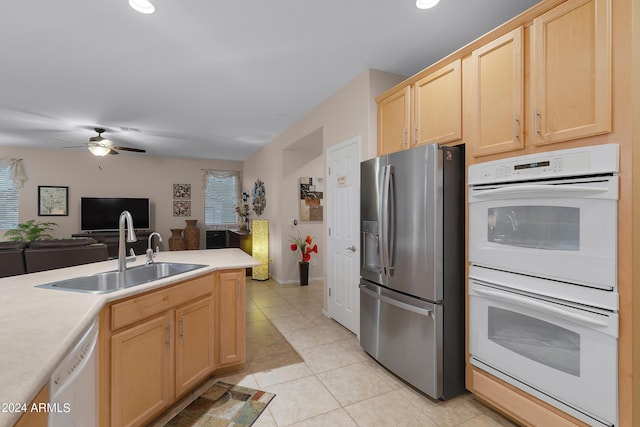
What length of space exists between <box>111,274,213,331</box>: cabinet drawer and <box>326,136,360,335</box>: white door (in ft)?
4.92

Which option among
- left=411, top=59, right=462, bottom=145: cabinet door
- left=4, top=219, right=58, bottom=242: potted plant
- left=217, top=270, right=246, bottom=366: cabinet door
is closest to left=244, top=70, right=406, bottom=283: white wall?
left=411, top=59, right=462, bottom=145: cabinet door

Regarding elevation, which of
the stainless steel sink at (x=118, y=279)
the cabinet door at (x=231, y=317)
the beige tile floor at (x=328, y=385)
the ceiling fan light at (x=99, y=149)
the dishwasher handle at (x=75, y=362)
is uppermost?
the ceiling fan light at (x=99, y=149)

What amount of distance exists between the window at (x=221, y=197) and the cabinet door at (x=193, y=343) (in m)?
5.78

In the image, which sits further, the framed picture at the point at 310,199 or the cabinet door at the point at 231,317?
the framed picture at the point at 310,199

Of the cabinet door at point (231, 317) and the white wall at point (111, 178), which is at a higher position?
the white wall at point (111, 178)

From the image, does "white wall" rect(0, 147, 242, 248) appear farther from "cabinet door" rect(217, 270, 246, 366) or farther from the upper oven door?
the upper oven door

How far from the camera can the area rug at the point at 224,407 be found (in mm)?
1790

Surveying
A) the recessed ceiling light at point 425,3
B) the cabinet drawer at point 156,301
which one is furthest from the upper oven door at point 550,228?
the cabinet drawer at point 156,301

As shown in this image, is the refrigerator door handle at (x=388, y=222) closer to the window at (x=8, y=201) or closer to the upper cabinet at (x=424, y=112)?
the upper cabinet at (x=424, y=112)

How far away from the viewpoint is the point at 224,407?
1926mm

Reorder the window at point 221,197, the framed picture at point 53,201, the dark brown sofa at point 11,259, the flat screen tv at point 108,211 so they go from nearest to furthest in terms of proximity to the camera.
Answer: the dark brown sofa at point 11,259 < the framed picture at point 53,201 < the flat screen tv at point 108,211 < the window at point 221,197

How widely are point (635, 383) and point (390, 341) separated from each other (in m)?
1.33

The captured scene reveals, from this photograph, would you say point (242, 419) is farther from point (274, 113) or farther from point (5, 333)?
point (274, 113)

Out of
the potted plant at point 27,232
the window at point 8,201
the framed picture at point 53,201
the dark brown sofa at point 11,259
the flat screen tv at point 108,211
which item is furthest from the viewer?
the flat screen tv at point 108,211
